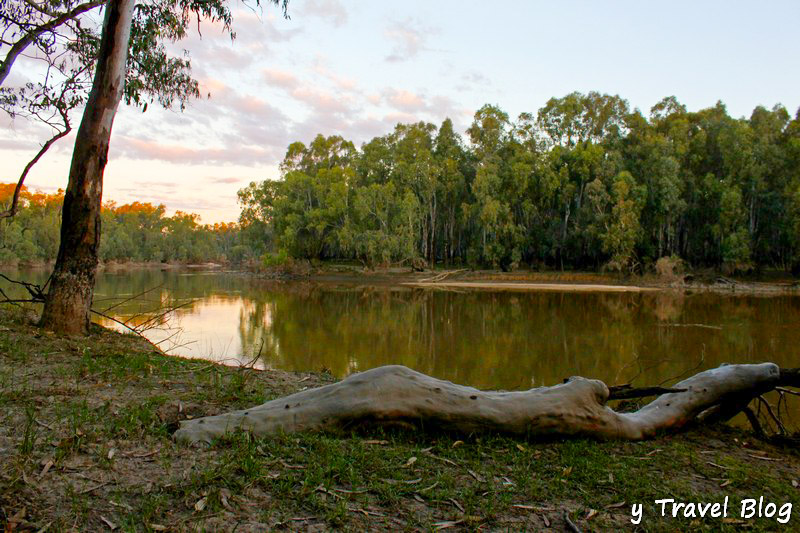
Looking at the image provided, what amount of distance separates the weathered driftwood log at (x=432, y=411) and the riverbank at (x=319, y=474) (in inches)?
4.4

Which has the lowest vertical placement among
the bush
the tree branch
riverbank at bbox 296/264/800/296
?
riverbank at bbox 296/264/800/296

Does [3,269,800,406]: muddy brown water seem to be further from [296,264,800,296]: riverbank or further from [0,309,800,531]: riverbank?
[296,264,800,296]: riverbank

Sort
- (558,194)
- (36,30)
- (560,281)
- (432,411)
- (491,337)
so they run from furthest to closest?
(558,194) < (560,281) < (491,337) < (36,30) < (432,411)

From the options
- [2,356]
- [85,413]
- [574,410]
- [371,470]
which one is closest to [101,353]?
[2,356]

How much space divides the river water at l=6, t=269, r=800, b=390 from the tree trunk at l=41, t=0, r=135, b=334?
1.48 m

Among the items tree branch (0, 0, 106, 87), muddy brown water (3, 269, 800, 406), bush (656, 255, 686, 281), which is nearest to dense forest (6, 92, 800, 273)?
bush (656, 255, 686, 281)

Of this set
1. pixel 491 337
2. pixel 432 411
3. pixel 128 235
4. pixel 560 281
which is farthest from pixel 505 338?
pixel 128 235

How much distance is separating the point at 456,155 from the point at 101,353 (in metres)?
45.0

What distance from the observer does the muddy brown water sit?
854 centimetres

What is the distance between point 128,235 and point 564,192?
68.0 metres

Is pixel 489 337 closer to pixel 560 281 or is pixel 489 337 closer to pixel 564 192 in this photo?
pixel 560 281

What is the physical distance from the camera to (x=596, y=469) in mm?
2992

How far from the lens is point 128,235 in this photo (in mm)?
79375

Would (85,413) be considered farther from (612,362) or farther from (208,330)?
(208,330)
